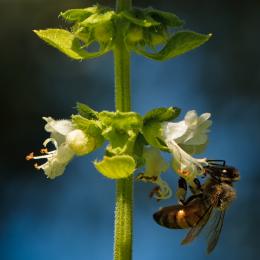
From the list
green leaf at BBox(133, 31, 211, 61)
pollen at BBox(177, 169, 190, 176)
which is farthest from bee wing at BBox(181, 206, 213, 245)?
green leaf at BBox(133, 31, 211, 61)

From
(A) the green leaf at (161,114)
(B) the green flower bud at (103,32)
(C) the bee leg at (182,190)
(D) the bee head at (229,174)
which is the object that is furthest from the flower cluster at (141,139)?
(D) the bee head at (229,174)

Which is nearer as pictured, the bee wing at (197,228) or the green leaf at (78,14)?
the green leaf at (78,14)

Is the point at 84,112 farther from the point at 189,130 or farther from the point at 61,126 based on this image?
the point at 189,130

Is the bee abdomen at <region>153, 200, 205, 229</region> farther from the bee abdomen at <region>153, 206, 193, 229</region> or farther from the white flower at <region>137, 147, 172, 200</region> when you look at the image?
the white flower at <region>137, 147, 172, 200</region>

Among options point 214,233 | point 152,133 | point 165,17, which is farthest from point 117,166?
point 214,233

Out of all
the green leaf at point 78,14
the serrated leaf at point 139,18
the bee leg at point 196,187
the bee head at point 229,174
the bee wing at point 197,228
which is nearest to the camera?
the serrated leaf at point 139,18

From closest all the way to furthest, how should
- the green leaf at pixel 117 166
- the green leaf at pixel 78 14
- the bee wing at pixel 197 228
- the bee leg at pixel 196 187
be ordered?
1. the green leaf at pixel 117 166
2. the green leaf at pixel 78 14
3. the bee wing at pixel 197 228
4. the bee leg at pixel 196 187

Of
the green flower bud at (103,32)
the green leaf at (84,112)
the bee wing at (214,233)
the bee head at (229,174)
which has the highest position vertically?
the green flower bud at (103,32)

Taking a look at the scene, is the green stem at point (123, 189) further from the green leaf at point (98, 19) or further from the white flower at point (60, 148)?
the white flower at point (60, 148)
